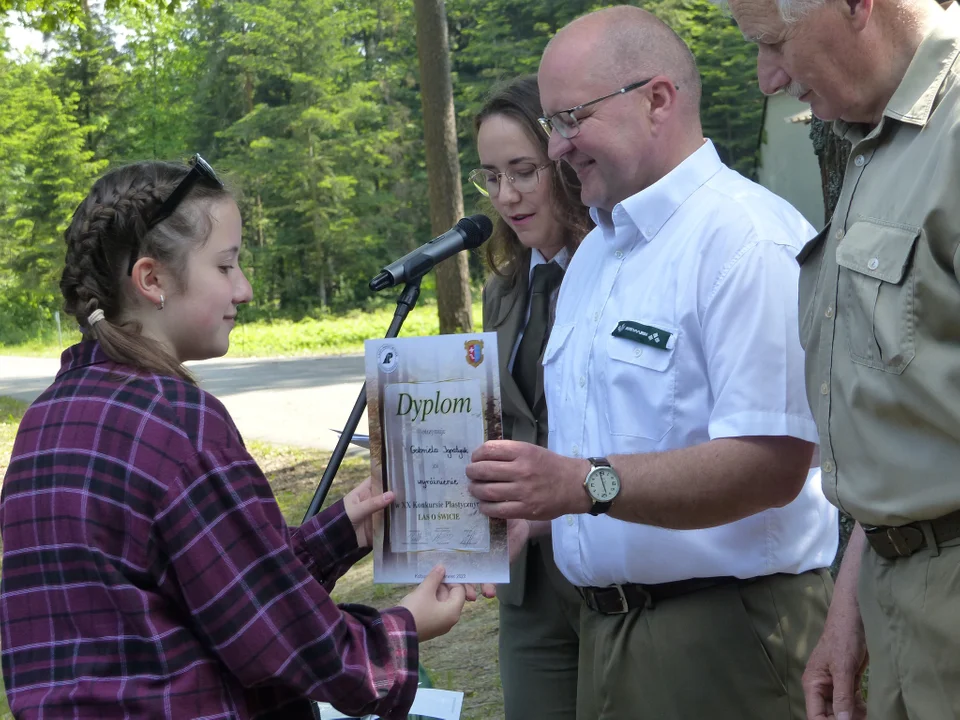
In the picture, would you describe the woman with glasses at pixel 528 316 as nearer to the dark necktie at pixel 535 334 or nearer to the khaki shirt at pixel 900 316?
the dark necktie at pixel 535 334

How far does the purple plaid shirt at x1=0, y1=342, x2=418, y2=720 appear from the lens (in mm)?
1707

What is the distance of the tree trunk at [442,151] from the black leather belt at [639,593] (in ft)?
24.5

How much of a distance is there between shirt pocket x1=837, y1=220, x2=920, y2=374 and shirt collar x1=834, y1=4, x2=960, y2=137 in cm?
20

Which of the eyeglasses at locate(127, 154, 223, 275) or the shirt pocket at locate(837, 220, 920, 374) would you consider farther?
the eyeglasses at locate(127, 154, 223, 275)

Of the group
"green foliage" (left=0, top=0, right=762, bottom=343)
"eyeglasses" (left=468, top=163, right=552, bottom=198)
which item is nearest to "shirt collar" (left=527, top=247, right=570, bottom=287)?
"eyeglasses" (left=468, top=163, right=552, bottom=198)

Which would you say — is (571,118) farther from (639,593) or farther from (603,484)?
(639,593)

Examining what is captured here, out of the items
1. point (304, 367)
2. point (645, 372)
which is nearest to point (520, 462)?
point (645, 372)

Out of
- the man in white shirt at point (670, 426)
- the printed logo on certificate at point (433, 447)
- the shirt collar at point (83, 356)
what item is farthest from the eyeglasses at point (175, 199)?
the man in white shirt at point (670, 426)

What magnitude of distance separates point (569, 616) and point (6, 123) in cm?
4138

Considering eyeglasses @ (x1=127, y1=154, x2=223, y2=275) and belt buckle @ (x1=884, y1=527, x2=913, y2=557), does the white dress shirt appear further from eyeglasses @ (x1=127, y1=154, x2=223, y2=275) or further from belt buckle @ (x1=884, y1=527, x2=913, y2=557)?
eyeglasses @ (x1=127, y1=154, x2=223, y2=275)

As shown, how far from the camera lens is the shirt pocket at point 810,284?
1.92 metres

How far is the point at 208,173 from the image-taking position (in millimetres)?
2057

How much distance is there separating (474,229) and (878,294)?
1.25 m

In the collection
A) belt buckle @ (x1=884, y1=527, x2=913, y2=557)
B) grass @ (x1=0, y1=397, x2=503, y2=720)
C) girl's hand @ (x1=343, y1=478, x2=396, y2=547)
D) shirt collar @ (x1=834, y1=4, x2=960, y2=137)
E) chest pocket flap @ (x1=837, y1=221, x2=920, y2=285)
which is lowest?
grass @ (x1=0, y1=397, x2=503, y2=720)
